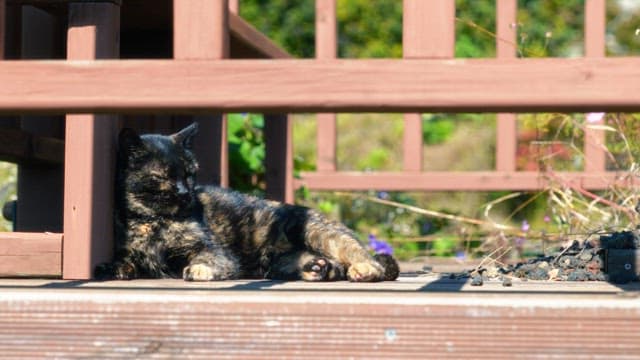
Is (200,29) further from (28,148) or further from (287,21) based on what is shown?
(287,21)

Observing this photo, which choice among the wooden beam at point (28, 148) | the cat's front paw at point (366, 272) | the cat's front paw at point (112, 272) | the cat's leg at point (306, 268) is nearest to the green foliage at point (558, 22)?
the wooden beam at point (28, 148)

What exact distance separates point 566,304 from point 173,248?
1.70 metres

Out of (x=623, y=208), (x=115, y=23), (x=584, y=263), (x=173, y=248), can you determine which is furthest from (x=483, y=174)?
(x=115, y=23)

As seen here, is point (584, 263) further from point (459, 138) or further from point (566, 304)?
point (459, 138)

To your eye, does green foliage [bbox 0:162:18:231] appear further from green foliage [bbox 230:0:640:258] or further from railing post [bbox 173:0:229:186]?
railing post [bbox 173:0:229:186]

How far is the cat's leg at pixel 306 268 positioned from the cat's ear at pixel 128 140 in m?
0.60

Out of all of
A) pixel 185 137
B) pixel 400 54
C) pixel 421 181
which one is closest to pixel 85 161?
pixel 185 137

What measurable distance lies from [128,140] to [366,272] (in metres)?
0.84

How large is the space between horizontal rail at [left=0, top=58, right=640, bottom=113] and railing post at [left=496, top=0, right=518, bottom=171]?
431 centimetres

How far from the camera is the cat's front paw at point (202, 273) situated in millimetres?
3244

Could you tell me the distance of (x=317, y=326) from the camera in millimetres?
2160

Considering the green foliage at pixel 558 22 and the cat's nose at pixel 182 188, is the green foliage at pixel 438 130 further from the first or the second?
the cat's nose at pixel 182 188

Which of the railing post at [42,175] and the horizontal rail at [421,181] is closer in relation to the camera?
the railing post at [42,175]

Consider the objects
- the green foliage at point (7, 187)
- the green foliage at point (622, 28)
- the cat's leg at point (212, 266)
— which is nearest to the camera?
the cat's leg at point (212, 266)
